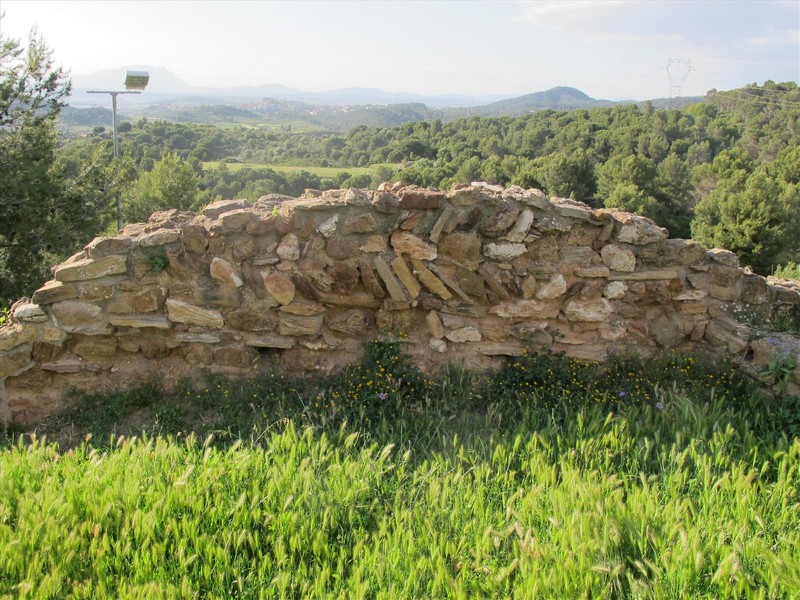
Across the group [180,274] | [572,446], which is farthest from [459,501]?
[180,274]

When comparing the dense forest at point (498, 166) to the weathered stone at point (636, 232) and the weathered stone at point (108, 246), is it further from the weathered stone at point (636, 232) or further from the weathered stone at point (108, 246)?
the weathered stone at point (108, 246)

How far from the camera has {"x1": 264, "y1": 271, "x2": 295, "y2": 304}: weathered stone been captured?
478 centimetres

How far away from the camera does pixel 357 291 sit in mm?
4918

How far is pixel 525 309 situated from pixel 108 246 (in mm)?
3481

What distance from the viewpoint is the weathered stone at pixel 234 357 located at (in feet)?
15.9

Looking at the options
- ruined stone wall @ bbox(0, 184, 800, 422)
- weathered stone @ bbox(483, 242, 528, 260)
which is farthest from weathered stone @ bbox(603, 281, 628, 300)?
weathered stone @ bbox(483, 242, 528, 260)

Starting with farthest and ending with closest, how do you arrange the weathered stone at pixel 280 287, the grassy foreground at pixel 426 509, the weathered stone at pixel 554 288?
the weathered stone at pixel 554 288, the weathered stone at pixel 280 287, the grassy foreground at pixel 426 509

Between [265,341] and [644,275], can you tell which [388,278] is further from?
[644,275]

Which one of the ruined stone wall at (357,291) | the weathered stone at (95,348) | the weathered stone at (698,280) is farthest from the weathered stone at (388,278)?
the weathered stone at (698,280)

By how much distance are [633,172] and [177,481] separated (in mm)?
37541

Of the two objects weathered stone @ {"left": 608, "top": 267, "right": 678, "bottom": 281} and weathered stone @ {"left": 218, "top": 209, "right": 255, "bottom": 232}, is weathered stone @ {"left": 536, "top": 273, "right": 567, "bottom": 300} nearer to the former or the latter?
weathered stone @ {"left": 608, "top": 267, "right": 678, "bottom": 281}

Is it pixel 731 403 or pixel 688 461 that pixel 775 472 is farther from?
pixel 731 403

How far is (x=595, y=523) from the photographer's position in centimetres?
280

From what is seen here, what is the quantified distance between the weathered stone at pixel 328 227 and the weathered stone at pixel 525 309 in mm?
1510
